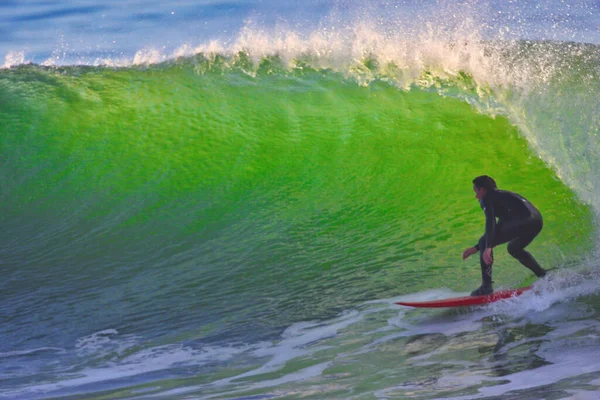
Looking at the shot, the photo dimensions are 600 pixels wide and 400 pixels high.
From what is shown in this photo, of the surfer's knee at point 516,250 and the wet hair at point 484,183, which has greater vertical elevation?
the wet hair at point 484,183

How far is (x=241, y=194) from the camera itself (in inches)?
306

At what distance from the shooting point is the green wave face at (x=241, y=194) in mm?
6039

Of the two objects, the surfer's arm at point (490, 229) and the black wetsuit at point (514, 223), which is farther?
the black wetsuit at point (514, 223)

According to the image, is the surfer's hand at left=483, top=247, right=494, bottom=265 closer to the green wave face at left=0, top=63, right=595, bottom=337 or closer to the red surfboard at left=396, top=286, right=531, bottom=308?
the red surfboard at left=396, top=286, right=531, bottom=308

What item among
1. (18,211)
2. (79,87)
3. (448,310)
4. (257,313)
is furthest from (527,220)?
(79,87)

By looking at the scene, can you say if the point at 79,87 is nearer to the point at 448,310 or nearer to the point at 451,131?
the point at 451,131

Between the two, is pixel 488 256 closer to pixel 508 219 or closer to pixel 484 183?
pixel 508 219

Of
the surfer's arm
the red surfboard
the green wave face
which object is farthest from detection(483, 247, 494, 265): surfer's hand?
the green wave face

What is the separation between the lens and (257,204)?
7.57 meters

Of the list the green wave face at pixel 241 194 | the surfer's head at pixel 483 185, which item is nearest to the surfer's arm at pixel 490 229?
the surfer's head at pixel 483 185

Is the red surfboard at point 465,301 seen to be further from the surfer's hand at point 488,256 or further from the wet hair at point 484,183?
the wet hair at point 484,183

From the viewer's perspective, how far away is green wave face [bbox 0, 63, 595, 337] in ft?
19.8

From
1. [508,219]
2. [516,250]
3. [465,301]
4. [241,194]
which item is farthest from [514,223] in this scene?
[241,194]

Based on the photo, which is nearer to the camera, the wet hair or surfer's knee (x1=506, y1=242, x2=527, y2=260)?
the wet hair
